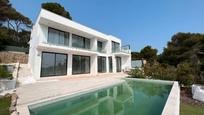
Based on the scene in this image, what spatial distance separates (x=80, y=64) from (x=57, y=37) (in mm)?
5060

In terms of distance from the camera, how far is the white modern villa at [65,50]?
1338 centimetres

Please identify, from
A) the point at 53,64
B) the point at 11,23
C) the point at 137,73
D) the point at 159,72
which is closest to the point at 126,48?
the point at 137,73

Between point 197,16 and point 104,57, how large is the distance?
14.5 meters

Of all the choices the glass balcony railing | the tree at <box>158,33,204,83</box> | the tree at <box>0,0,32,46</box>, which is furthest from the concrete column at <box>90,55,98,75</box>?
the tree at <box>158,33,204,83</box>

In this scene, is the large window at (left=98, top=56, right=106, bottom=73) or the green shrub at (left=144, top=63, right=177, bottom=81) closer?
the green shrub at (left=144, top=63, right=177, bottom=81)

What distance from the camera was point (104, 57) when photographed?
72.9 ft

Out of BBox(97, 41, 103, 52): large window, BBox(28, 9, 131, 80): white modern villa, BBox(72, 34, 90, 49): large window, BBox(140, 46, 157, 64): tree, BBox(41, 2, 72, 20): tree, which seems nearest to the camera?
BBox(28, 9, 131, 80): white modern villa

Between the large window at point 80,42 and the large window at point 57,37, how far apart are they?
4.03ft

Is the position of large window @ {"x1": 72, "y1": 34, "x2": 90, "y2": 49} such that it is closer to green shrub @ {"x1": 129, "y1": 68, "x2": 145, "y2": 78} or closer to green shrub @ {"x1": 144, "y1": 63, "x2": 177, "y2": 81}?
green shrub @ {"x1": 129, "y1": 68, "x2": 145, "y2": 78}

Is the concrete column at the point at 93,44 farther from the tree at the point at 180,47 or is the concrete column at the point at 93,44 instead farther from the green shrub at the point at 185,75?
the tree at the point at 180,47

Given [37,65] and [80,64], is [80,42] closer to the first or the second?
[80,64]

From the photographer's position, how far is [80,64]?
18.4 metres

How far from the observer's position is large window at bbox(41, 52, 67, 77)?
14.0 meters

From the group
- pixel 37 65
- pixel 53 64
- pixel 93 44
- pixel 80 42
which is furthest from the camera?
pixel 93 44
